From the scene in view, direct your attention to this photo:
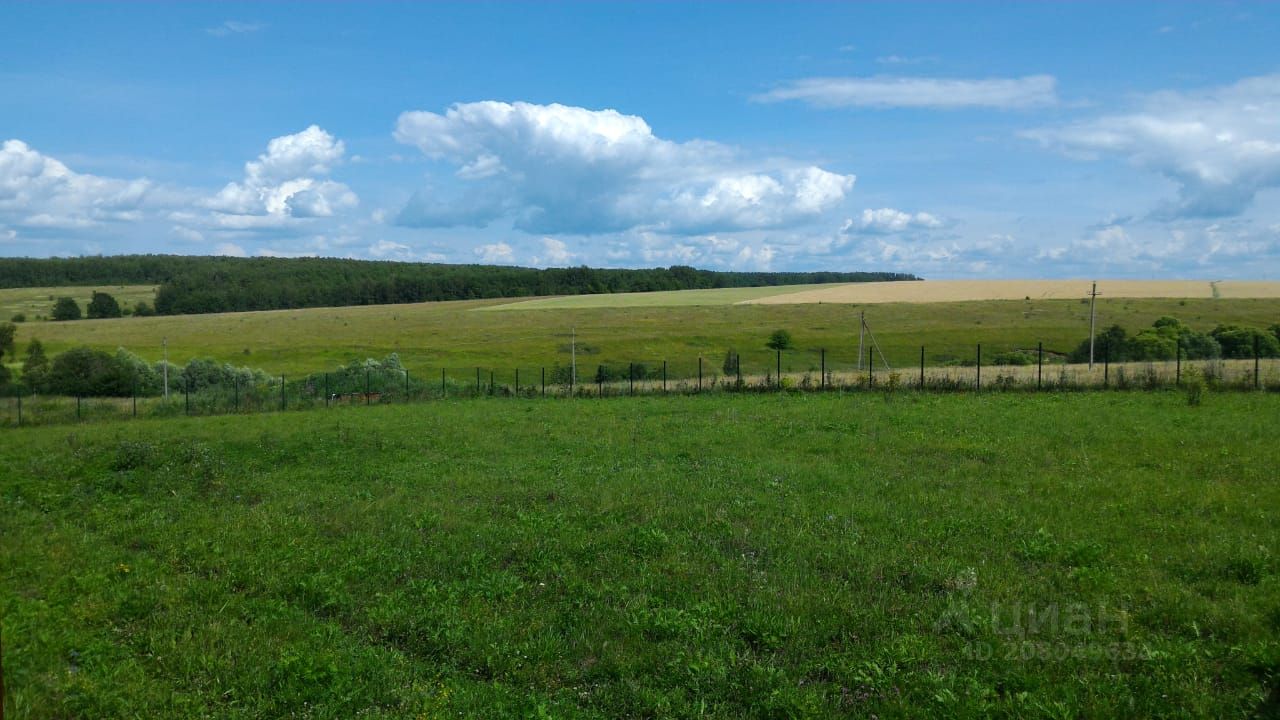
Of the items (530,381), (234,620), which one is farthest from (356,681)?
(530,381)

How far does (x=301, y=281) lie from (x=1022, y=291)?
130154mm

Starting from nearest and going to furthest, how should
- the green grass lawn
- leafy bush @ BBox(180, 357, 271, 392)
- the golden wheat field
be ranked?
the green grass lawn < leafy bush @ BBox(180, 357, 271, 392) < the golden wheat field

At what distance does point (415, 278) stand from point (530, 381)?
11325 centimetres

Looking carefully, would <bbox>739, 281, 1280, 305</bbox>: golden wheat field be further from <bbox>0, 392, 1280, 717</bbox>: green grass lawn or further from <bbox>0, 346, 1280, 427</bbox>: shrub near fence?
Result: <bbox>0, 392, 1280, 717</bbox>: green grass lawn

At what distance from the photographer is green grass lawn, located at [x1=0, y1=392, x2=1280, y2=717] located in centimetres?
636

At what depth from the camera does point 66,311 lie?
109 metres

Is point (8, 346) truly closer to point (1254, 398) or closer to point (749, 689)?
point (749, 689)

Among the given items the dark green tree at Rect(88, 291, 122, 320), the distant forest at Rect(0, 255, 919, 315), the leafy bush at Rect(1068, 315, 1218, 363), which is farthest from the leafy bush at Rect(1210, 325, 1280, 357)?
the dark green tree at Rect(88, 291, 122, 320)

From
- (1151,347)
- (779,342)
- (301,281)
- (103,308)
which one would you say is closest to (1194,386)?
(1151,347)

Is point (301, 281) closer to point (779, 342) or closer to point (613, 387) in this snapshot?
point (779, 342)

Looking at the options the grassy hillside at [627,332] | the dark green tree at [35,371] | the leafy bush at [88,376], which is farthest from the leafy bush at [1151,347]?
the dark green tree at [35,371]

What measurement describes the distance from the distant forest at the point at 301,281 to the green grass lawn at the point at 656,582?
12835cm

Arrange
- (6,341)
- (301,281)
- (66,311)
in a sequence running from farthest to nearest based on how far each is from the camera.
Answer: (301,281), (66,311), (6,341)

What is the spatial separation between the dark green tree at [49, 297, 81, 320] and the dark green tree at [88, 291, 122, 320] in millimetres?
2084
